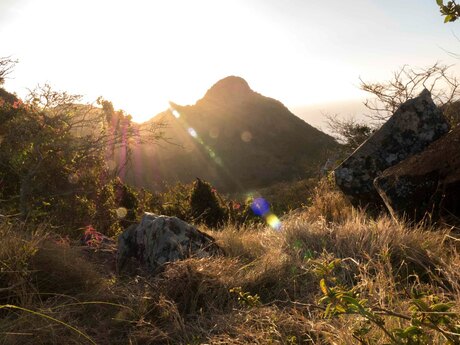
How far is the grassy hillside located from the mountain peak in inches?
2256

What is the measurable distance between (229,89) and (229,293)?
2347 inches

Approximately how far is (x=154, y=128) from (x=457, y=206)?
15.8 feet

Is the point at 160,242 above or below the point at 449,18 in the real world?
below

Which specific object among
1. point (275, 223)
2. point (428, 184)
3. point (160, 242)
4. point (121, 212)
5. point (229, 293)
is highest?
point (121, 212)

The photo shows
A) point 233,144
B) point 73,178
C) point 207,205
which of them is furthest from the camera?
point 233,144

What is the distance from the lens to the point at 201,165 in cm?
4697

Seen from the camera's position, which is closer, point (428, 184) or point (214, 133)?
point (428, 184)

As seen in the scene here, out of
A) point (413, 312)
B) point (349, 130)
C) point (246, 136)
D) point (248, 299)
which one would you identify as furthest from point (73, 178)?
point (246, 136)

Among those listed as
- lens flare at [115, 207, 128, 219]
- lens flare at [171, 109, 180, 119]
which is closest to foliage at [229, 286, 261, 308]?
lens flare at [115, 207, 128, 219]

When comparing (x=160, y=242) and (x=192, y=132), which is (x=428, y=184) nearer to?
(x=160, y=242)

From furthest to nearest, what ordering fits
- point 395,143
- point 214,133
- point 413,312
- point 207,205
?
point 214,133
point 207,205
point 395,143
point 413,312

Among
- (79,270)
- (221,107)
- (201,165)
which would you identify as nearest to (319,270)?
(79,270)

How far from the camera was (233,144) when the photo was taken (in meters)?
51.4

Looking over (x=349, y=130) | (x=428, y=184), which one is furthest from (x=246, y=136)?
(x=428, y=184)
